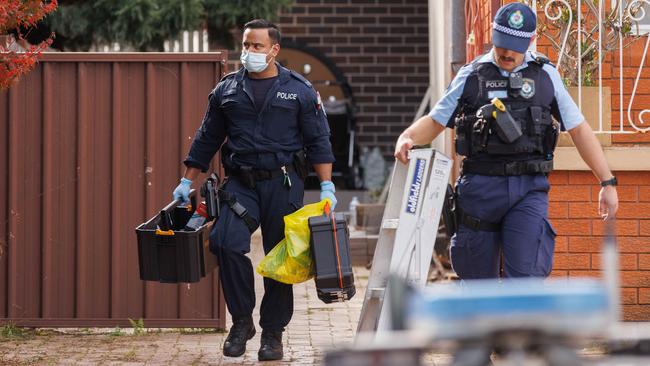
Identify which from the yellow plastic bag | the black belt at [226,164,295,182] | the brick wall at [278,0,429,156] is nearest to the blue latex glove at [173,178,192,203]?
the black belt at [226,164,295,182]

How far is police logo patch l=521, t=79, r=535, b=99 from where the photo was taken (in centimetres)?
607

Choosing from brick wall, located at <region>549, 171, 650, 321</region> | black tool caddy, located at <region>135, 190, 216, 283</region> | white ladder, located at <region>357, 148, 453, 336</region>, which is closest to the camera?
white ladder, located at <region>357, 148, 453, 336</region>

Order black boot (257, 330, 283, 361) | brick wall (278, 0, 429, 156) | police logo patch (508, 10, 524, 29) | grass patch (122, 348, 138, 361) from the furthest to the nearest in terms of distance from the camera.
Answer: brick wall (278, 0, 429, 156)
grass patch (122, 348, 138, 361)
black boot (257, 330, 283, 361)
police logo patch (508, 10, 524, 29)

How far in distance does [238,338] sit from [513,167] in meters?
1.98

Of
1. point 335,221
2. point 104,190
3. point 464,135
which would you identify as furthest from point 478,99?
point 104,190

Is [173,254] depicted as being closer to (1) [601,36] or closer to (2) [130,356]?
(2) [130,356]

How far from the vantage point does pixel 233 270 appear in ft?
23.8

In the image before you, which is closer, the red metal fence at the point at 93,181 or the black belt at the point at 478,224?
the black belt at the point at 478,224

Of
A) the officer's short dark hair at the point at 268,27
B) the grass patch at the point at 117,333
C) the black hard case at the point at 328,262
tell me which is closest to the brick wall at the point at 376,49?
the grass patch at the point at 117,333

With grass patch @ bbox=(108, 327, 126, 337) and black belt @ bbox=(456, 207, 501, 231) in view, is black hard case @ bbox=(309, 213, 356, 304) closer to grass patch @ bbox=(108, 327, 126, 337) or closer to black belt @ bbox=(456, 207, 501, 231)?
black belt @ bbox=(456, 207, 501, 231)

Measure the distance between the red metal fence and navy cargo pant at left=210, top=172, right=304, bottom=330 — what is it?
1116 millimetres

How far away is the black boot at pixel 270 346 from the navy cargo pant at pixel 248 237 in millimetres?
34

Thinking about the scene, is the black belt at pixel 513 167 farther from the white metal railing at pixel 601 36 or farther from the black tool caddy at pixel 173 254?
the white metal railing at pixel 601 36

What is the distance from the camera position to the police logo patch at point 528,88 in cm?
607
